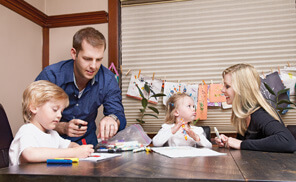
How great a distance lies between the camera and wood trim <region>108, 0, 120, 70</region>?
3.08 metres

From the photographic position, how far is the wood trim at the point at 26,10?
8.36ft

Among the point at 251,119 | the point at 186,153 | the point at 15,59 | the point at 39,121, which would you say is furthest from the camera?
the point at 15,59

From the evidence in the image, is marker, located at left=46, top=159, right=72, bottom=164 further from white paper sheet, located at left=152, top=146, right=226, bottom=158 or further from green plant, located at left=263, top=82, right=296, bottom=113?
green plant, located at left=263, top=82, right=296, bottom=113

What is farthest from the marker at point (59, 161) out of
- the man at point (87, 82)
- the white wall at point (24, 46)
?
the white wall at point (24, 46)

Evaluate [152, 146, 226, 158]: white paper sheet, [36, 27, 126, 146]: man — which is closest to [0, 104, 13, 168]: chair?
[36, 27, 126, 146]: man

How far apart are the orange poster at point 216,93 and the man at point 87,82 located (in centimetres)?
119

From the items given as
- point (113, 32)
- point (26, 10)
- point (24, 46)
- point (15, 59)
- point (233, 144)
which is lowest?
point (233, 144)

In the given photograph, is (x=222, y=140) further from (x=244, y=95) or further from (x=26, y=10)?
(x=26, y=10)

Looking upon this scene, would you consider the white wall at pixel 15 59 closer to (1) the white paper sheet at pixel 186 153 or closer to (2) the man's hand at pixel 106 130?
(2) the man's hand at pixel 106 130

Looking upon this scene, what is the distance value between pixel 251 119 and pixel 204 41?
1506mm

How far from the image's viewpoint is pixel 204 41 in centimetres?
300

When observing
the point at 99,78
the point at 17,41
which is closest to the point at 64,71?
the point at 99,78

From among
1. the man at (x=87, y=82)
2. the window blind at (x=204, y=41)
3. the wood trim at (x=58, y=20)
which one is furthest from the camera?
the wood trim at (x=58, y=20)

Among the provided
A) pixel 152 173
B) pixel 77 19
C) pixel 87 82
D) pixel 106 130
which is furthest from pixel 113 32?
pixel 152 173
